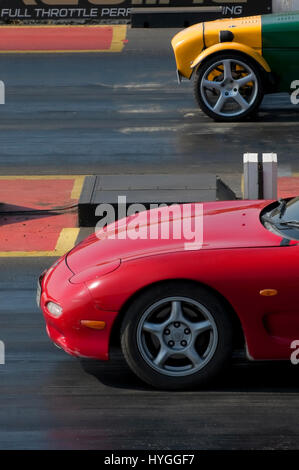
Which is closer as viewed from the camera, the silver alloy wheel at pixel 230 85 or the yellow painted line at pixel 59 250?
the yellow painted line at pixel 59 250

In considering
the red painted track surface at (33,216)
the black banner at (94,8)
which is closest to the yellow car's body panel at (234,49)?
the red painted track surface at (33,216)

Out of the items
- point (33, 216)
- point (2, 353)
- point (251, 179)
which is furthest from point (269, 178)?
point (2, 353)

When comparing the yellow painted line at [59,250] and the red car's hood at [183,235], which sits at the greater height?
the red car's hood at [183,235]

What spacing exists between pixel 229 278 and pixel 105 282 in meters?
0.78

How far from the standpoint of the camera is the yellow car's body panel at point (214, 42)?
14312 mm

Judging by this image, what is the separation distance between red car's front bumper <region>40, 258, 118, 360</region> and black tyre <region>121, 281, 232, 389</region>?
0.13 meters

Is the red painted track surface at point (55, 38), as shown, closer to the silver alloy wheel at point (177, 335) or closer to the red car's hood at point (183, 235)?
the red car's hood at point (183, 235)

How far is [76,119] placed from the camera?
50.2 feet

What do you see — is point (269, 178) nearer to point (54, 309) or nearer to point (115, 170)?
point (115, 170)

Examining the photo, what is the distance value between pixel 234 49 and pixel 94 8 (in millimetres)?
9018

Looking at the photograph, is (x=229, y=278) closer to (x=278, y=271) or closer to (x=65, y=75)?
(x=278, y=271)

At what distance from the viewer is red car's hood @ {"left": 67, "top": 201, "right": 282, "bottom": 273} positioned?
21.5ft

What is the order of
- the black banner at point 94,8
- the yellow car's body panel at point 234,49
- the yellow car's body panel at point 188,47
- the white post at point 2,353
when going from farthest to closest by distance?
the black banner at point 94,8
the yellow car's body panel at point 188,47
the yellow car's body panel at point 234,49
the white post at point 2,353

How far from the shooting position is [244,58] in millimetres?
14289
